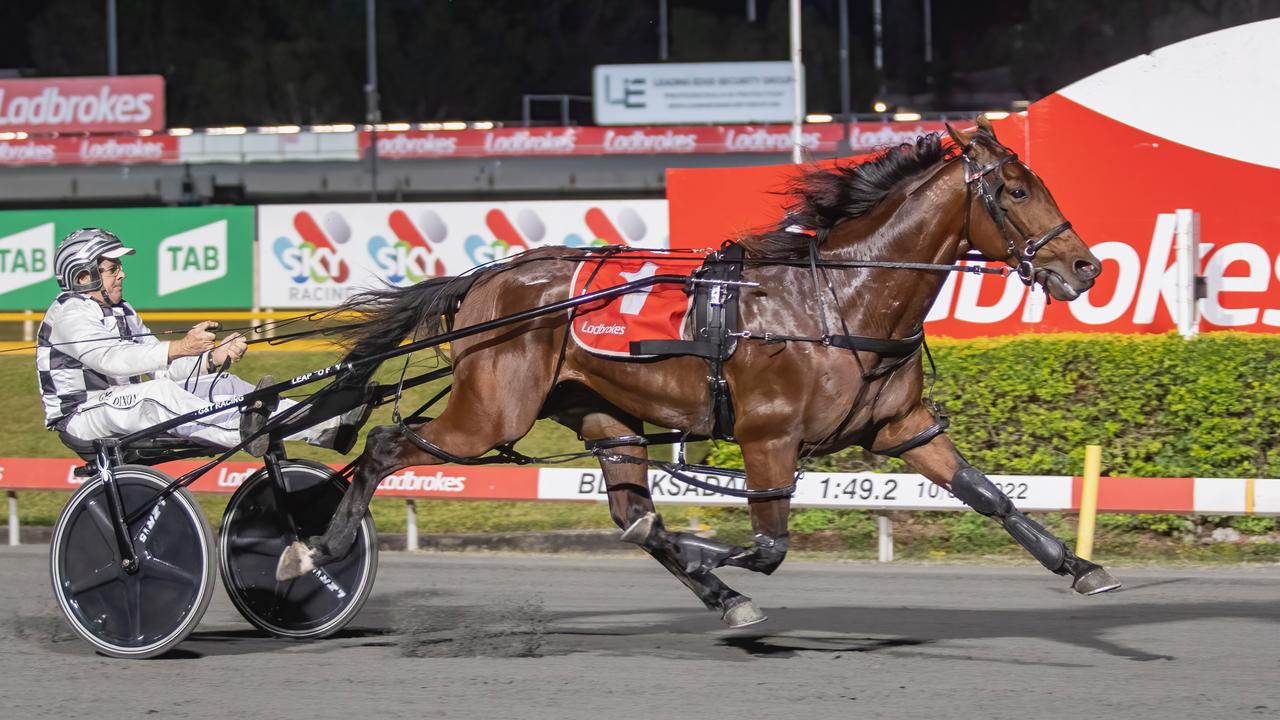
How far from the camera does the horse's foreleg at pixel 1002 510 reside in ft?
17.5

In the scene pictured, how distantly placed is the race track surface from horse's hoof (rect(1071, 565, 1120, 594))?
0.31m

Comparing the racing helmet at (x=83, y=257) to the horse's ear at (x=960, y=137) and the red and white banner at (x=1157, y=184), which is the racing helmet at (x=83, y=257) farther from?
the red and white banner at (x=1157, y=184)

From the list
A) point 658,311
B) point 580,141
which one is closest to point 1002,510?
point 658,311

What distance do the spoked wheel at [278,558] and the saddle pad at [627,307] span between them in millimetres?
1223

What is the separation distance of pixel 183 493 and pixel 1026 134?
5874mm

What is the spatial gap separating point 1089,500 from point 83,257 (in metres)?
5.07

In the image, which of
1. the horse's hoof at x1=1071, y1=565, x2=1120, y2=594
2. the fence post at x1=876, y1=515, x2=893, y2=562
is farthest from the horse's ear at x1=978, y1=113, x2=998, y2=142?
the fence post at x1=876, y1=515, x2=893, y2=562

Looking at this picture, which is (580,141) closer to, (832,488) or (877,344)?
(832,488)

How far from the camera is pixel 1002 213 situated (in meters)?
5.43

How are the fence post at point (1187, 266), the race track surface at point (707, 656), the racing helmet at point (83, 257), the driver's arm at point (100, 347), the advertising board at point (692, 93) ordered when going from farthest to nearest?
the advertising board at point (692, 93), the fence post at point (1187, 266), the racing helmet at point (83, 257), the driver's arm at point (100, 347), the race track surface at point (707, 656)

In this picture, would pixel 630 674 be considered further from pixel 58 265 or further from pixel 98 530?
pixel 58 265

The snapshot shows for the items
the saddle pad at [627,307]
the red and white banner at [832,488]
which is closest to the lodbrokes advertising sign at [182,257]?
the red and white banner at [832,488]

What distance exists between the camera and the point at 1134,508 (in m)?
8.16

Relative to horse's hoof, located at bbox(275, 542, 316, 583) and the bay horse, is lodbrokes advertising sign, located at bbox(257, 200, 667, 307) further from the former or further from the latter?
horse's hoof, located at bbox(275, 542, 316, 583)
